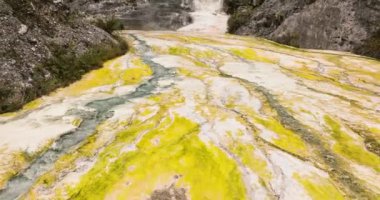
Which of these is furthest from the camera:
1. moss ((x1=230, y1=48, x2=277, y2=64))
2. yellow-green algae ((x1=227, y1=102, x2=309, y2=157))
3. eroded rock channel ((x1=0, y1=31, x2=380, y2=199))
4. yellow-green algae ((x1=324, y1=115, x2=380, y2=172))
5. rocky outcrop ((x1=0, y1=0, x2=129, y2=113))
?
moss ((x1=230, y1=48, x2=277, y2=64))

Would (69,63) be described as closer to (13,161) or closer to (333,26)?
(13,161)

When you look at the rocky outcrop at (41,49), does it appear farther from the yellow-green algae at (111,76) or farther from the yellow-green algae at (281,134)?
the yellow-green algae at (281,134)

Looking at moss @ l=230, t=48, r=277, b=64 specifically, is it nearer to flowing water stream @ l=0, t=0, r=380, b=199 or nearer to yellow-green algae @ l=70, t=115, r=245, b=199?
flowing water stream @ l=0, t=0, r=380, b=199

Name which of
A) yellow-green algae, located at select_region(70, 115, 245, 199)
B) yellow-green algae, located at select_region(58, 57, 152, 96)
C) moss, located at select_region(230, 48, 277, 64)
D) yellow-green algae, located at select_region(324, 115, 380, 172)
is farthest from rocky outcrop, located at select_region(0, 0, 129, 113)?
yellow-green algae, located at select_region(324, 115, 380, 172)

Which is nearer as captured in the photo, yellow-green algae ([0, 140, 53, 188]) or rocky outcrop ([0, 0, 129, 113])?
yellow-green algae ([0, 140, 53, 188])

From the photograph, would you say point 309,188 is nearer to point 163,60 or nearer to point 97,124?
point 97,124

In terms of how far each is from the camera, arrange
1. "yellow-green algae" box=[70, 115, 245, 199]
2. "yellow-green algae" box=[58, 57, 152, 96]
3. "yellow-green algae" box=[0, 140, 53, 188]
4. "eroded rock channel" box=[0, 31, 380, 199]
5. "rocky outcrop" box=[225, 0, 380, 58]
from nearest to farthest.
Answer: "yellow-green algae" box=[70, 115, 245, 199] → "eroded rock channel" box=[0, 31, 380, 199] → "yellow-green algae" box=[0, 140, 53, 188] → "yellow-green algae" box=[58, 57, 152, 96] → "rocky outcrop" box=[225, 0, 380, 58]

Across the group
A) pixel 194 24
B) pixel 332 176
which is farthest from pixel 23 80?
pixel 194 24
